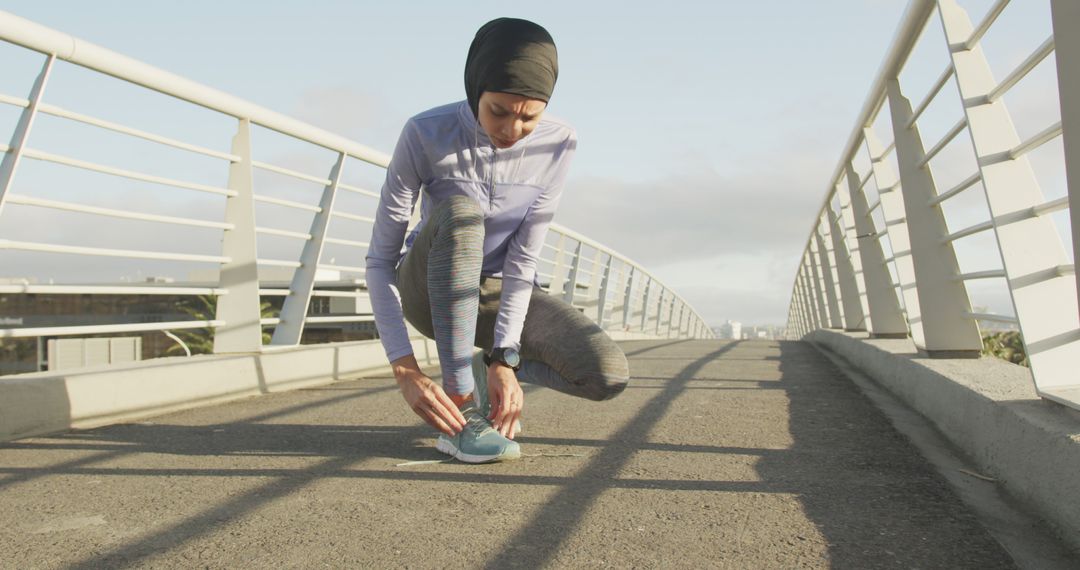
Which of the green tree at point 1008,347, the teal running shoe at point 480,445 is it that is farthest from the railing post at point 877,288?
the green tree at point 1008,347

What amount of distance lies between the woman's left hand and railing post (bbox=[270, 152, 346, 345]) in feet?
8.63

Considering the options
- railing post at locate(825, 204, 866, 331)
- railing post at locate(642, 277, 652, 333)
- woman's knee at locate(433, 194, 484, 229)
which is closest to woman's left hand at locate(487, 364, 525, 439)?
woman's knee at locate(433, 194, 484, 229)

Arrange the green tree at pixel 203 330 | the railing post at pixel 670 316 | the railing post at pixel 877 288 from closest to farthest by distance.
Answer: the railing post at pixel 877 288 → the railing post at pixel 670 316 → the green tree at pixel 203 330

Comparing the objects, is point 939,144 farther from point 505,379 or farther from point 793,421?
point 505,379

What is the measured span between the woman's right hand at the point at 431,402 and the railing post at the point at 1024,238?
Answer: 1592 mm

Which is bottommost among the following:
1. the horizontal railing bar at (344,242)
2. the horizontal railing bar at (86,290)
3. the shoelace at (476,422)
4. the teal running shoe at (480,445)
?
the teal running shoe at (480,445)

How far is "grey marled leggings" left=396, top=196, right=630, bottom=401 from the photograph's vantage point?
7.97 ft

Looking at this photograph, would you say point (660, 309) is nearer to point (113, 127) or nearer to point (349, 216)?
point (349, 216)

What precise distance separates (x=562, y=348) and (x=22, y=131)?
7.44ft

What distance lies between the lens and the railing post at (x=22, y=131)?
3.05 meters

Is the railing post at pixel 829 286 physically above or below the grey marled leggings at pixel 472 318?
above

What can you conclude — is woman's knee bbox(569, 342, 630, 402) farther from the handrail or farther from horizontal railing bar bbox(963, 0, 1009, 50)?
the handrail

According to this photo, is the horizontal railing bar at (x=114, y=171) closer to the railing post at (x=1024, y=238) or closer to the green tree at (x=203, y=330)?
the railing post at (x=1024, y=238)

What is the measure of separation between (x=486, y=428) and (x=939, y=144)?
2324mm
